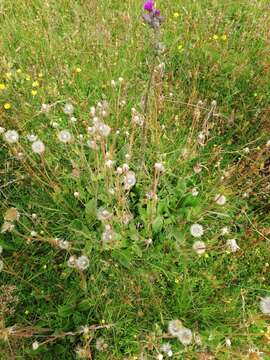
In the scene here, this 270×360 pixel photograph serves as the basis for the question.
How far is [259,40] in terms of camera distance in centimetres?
301

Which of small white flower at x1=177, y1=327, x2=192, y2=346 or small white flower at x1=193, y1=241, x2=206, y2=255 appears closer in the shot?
small white flower at x1=177, y1=327, x2=192, y2=346

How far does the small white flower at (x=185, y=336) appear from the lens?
5.25 ft

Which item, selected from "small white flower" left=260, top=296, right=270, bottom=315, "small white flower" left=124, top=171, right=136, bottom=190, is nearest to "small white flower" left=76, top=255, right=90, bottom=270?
"small white flower" left=124, top=171, right=136, bottom=190

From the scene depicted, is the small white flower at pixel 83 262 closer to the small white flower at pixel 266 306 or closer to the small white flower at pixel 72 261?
the small white flower at pixel 72 261

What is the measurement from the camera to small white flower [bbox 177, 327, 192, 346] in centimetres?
160

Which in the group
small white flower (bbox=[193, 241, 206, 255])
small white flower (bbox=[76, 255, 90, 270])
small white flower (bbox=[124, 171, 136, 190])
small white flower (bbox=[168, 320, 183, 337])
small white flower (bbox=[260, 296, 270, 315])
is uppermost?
small white flower (bbox=[124, 171, 136, 190])

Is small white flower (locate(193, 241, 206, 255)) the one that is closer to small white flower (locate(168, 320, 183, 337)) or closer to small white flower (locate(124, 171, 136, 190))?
small white flower (locate(168, 320, 183, 337))

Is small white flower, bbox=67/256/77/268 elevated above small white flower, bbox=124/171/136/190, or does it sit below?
below

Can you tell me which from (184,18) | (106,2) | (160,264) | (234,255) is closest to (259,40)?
(184,18)

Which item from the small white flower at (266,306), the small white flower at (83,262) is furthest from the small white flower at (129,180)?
the small white flower at (266,306)

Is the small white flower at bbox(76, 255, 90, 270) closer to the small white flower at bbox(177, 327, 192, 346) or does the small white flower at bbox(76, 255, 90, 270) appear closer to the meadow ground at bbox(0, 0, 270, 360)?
the meadow ground at bbox(0, 0, 270, 360)

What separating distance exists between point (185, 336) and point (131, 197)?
2.78ft

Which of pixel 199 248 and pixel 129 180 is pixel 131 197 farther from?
pixel 199 248

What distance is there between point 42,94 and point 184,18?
60.8 inches
